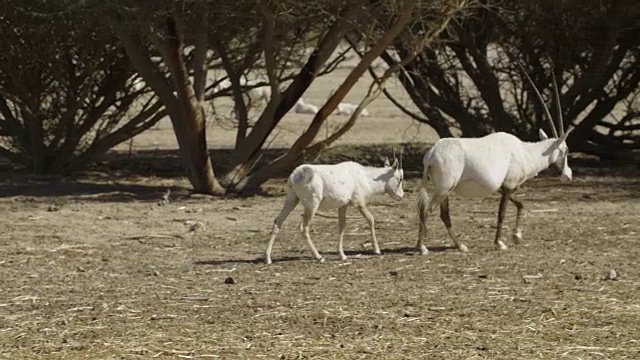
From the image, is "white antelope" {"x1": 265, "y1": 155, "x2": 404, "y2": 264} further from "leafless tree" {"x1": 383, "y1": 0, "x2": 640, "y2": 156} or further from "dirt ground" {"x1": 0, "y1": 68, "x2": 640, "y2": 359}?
"leafless tree" {"x1": 383, "y1": 0, "x2": 640, "y2": 156}

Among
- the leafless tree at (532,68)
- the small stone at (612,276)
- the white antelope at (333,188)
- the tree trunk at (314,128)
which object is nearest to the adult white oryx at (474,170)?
the white antelope at (333,188)

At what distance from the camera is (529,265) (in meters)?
10.7

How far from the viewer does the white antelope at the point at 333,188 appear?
10461 mm

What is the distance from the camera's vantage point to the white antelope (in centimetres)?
1046

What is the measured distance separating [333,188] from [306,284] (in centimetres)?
97

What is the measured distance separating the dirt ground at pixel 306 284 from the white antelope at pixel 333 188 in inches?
14.7

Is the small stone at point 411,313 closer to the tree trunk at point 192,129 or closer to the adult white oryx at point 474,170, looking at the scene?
the adult white oryx at point 474,170

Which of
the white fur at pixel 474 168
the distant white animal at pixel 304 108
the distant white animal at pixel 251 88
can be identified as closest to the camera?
the white fur at pixel 474 168

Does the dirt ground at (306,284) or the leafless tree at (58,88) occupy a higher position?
the leafless tree at (58,88)

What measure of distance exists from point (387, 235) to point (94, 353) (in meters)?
5.14

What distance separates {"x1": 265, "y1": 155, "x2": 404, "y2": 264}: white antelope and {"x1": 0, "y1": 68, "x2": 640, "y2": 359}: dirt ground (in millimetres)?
373

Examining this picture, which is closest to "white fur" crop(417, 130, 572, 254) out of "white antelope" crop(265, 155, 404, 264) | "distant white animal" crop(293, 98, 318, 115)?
"white antelope" crop(265, 155, 404, 264)

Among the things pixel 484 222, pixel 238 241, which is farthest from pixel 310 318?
pixel 484 222

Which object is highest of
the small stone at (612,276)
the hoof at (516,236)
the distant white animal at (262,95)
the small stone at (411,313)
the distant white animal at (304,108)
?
the distant white animal at (262,95)
